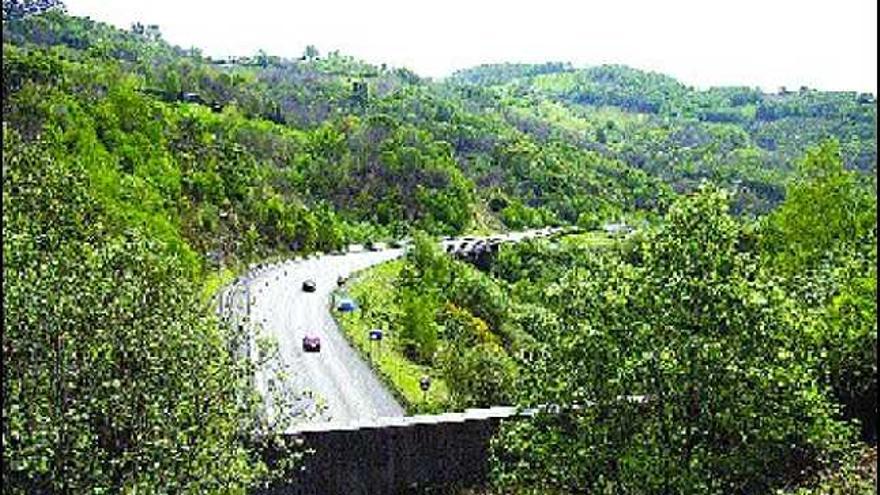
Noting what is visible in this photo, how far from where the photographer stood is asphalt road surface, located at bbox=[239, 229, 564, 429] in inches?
1469

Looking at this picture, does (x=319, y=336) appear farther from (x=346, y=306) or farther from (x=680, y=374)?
(x=680, y=374)

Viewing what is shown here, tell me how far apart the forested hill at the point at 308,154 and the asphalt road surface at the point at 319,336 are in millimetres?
3993

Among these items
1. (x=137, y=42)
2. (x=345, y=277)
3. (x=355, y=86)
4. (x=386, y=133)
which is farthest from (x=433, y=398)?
(x=137, y=42)

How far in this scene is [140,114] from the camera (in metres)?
66.2

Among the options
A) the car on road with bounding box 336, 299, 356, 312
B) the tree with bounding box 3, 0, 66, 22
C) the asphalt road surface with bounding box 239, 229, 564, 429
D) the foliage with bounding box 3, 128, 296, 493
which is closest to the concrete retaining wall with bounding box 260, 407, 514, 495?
the asphalt road surface with bounding box 239, 229, 564, 429

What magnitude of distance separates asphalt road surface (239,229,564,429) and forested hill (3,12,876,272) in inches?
157

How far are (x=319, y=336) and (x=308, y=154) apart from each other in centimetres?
6131

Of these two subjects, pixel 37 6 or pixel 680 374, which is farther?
pixel 37 6

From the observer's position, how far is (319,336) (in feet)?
163

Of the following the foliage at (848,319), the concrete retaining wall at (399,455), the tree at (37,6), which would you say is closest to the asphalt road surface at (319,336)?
the concrete retaining wall at (399,455)

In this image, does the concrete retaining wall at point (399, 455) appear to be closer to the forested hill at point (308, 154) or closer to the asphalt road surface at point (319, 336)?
the asphalt road surface at point (319, 336)

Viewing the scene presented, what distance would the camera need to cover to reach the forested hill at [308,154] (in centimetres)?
6009

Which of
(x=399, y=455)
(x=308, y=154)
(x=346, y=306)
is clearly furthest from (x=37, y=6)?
(x=399, y=455)

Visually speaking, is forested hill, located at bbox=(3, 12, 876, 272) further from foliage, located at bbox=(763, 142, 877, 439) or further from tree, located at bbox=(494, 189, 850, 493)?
tree, located at bbox=(494, 189, 850, 493)
